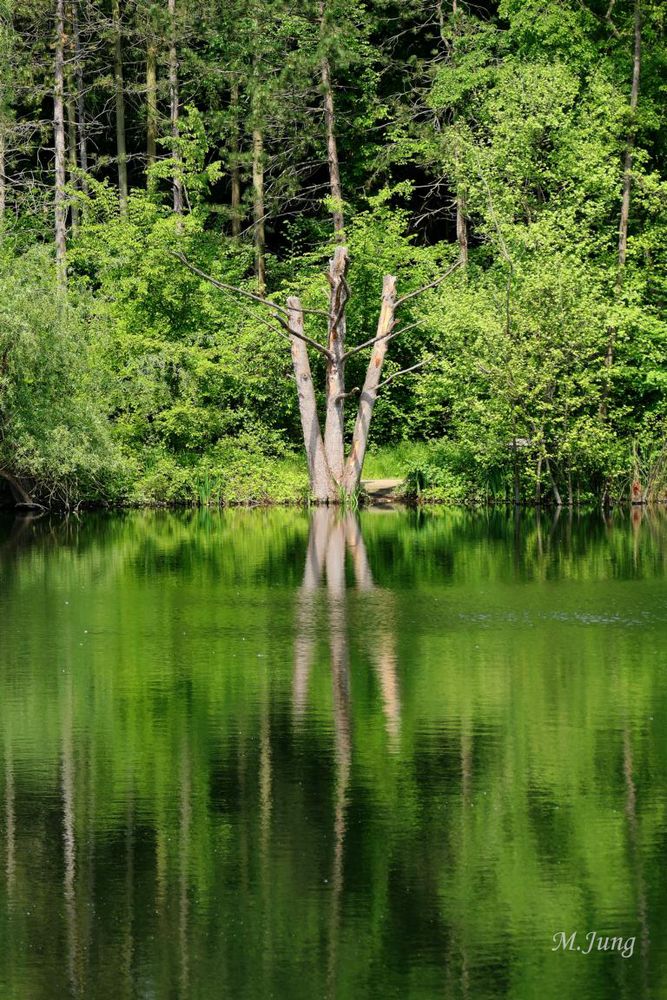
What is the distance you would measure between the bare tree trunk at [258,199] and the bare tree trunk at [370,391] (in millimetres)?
4910

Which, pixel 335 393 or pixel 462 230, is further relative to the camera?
pixel 462 230

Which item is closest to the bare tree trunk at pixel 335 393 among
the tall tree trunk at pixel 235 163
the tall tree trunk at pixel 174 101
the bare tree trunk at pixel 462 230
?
the bare tree trunk at pixel 462 230

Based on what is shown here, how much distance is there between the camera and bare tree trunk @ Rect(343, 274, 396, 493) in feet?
119

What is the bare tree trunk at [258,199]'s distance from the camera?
41744mm

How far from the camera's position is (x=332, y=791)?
1023 cm

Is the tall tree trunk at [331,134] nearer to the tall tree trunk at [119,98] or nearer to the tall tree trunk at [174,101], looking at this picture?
the tall tree trunk at [174,101]

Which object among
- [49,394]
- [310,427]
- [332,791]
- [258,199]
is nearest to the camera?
[332,791]

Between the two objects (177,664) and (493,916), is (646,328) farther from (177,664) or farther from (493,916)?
(493,916)

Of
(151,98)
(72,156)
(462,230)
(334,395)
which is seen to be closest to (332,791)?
(334,395)

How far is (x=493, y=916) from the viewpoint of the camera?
26.0ft

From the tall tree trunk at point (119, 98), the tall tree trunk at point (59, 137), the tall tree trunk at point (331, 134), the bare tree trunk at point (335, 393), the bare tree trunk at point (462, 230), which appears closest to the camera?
the bare tree trunk at point (335, 393)

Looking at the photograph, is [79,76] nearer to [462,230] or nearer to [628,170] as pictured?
[462,230]
